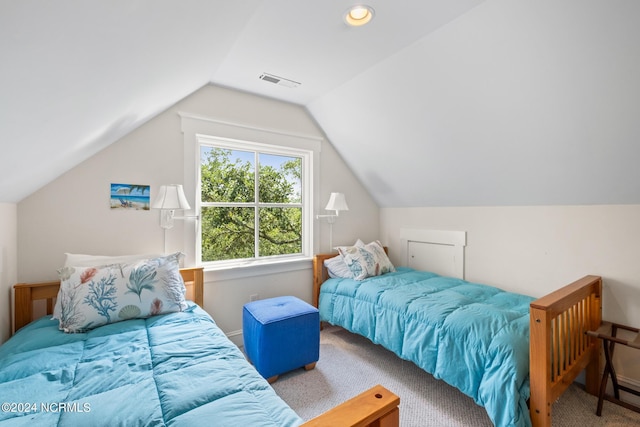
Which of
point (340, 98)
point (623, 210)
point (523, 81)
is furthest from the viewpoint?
point (340, 98)

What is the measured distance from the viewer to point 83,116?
131 cm

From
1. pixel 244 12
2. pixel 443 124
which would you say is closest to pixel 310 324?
pixel 443 124

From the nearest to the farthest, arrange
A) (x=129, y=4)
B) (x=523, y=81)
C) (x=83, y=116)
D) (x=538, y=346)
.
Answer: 1. (x=129, y=4)
2. (x=83, y=116)
3. (x=538, y=346)
4. (x=523, y=81)

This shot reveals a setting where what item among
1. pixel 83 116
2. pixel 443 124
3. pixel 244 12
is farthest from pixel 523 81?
pixel 83 116

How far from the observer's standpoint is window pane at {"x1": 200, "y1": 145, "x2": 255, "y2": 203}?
281 centimetres

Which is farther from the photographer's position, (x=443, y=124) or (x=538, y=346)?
(x=443, y=124)

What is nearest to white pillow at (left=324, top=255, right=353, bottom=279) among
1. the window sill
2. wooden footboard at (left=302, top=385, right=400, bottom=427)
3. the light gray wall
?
the window sill

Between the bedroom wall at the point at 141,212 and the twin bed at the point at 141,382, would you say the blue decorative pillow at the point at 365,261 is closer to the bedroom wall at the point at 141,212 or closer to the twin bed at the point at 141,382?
the bedroom wall at the point at 141,212

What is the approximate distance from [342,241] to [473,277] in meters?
1.43

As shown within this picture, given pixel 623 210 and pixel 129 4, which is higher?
pixel 129 4

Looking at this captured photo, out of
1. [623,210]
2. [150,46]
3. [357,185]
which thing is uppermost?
[150,46]

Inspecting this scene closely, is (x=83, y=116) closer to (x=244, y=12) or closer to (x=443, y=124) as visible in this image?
(x=244, y=12)

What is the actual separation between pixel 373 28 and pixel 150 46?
129 cm

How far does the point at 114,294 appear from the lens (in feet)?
5.64
